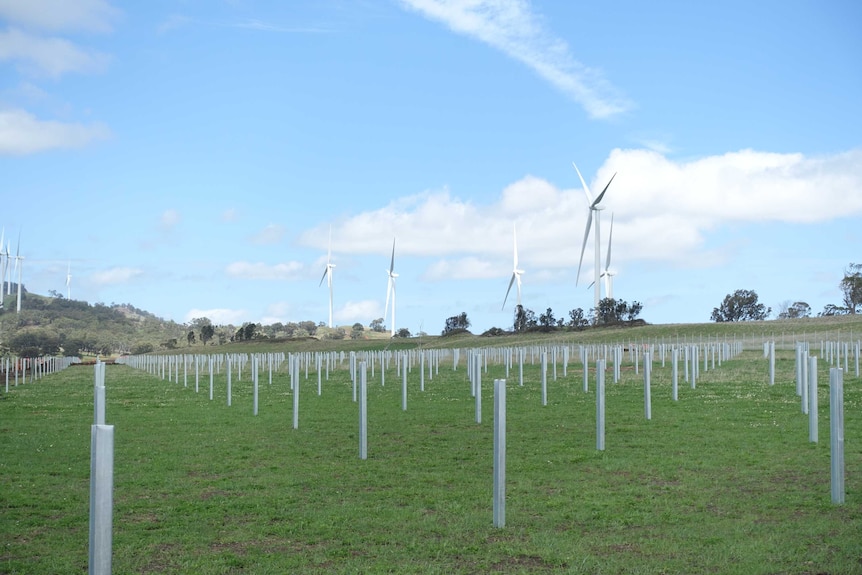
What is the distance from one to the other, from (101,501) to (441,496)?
6.38 meters

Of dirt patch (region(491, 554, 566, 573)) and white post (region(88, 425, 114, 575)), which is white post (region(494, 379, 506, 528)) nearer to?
dirt patch (region(491, 554, 566, 573))

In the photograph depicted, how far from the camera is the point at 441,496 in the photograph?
11.2m

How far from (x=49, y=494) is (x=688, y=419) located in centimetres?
1410

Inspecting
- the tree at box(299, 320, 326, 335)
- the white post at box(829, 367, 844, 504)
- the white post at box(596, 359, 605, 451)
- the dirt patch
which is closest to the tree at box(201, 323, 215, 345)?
the tree at box(299, 320, 326, 335)

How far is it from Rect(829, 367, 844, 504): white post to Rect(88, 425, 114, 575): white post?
8.09 m

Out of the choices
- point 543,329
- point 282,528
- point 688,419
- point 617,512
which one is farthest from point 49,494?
point 543,329

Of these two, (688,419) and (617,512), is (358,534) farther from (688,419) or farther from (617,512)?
(688,419)

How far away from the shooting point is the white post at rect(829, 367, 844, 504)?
10.3 m

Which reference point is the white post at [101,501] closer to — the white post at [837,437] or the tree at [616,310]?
the white post at [837,437]

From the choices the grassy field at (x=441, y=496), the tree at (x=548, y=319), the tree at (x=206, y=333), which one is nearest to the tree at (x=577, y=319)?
the tree at (x=548, y=319)

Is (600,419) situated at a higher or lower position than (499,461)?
lower

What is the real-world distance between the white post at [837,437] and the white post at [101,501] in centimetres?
809

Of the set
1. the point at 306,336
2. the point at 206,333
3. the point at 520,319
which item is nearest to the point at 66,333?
the point at 206,333

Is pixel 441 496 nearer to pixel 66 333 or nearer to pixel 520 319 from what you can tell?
pixel 520 319
